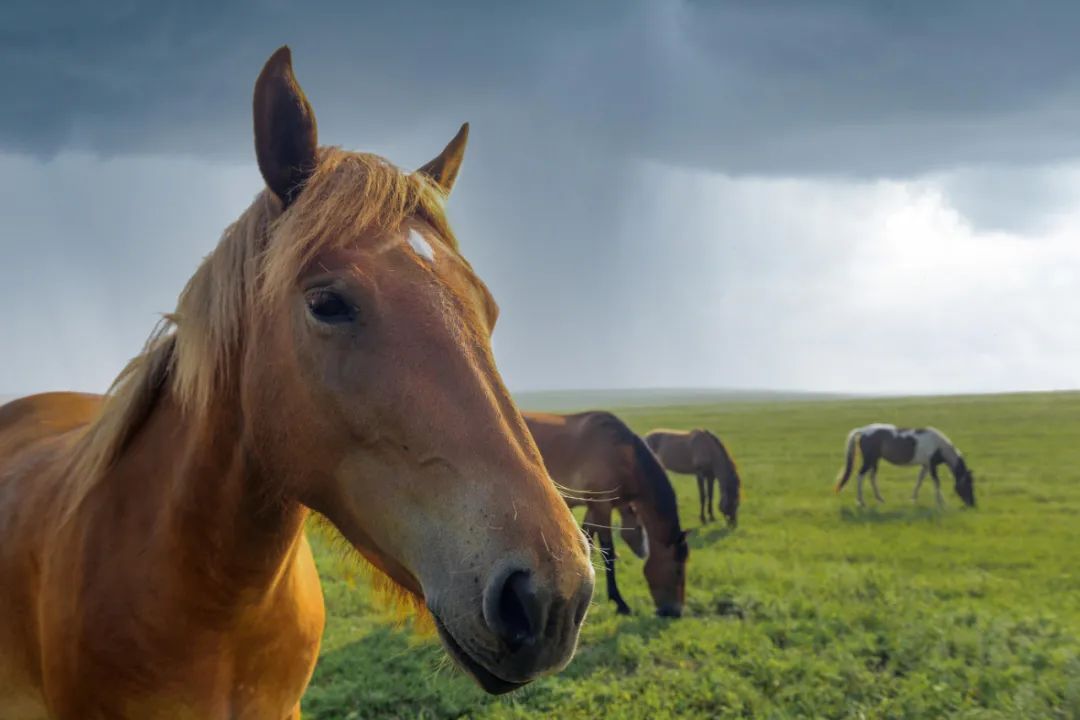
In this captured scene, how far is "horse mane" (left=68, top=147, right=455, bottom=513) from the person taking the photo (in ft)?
5.91

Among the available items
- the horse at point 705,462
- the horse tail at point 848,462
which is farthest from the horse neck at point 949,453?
the horse at point 705,462

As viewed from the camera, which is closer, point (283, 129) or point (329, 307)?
point (329, 307)

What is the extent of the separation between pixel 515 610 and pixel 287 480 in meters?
0.75

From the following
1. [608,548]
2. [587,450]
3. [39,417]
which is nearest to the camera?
[39,417]

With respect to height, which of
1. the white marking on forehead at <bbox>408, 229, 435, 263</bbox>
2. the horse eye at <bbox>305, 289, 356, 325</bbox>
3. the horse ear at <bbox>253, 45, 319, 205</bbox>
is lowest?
the horse eye at <bbox>305, 289, 356, 325</bbox>

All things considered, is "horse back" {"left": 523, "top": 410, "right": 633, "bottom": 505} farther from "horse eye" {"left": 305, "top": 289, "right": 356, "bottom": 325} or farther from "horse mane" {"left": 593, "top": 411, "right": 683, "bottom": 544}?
"horse eye" {"left": 305, "top": 289, "right": 356, "bottom": 325}

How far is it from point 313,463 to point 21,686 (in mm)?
1750

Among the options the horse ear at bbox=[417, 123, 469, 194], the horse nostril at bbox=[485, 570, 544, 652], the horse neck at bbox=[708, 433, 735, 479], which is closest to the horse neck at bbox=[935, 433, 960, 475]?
the horse neck at bbox=[708, 433, 735, 479]

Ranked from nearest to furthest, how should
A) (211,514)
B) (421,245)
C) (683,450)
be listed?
(421,245)
(211,514)
(683,450)

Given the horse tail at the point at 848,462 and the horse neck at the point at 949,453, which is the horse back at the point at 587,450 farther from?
the horse neck at the point at 949,453

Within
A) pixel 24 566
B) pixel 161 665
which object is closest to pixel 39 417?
pixel 24 566

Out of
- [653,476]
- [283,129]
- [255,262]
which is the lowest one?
[653,476]

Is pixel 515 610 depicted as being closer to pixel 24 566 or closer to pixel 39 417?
pixel 24 566

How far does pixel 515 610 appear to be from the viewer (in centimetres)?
142
